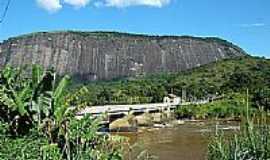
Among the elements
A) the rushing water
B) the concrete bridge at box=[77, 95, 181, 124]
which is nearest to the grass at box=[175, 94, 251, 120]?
the concrete bridge at box=[77, 95, 181, 124]

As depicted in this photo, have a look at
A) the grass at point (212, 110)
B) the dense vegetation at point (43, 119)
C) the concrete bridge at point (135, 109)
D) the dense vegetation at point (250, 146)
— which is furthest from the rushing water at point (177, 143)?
the dense vegetation at point (250, 146)

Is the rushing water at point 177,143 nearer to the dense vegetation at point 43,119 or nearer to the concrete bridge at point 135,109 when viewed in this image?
the concrete bridge at point 135,109

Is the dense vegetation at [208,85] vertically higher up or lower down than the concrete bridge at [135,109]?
higher up

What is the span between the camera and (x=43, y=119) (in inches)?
449

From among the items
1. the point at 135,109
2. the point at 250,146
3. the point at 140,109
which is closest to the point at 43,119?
the point at 250,146

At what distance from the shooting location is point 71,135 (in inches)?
433

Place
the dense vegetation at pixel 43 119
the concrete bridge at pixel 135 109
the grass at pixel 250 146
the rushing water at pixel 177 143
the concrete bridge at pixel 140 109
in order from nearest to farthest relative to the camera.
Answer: the grass at pixel 250 146 < the dense vegetation at pixel 43 119 < the rushing water at pixel 177 143 < the concrete bridge at pixel 135 109 < the concrete bridge at pixel 140 109

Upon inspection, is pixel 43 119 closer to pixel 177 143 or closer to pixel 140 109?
pixel 177 143

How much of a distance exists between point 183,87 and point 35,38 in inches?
4080

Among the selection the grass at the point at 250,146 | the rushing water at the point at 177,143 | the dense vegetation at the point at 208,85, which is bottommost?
the rushing water at the point at 177,143

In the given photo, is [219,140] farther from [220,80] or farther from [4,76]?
[220,80]

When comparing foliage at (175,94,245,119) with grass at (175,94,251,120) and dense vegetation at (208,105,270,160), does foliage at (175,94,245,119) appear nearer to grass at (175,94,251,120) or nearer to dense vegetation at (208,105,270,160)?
grass at (175,94,251,120)

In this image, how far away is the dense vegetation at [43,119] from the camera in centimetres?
1090

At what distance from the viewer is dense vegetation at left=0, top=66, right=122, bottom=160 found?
429 inches
